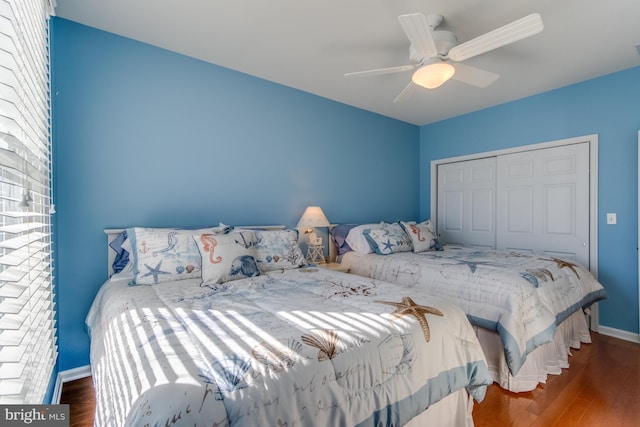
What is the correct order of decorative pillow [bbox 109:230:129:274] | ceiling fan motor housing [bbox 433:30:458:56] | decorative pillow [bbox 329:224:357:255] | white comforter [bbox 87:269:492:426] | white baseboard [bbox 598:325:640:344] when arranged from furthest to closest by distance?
decorative pillow [bbox 329:224:357:255] → white baseboard [bbox 598:325:640:344] → decorative pillow [bbox 109:230:129:274] → ceiling fan motor housing [bbox 433:30:458:56] → white comforter [bbox 87:269:492:426]

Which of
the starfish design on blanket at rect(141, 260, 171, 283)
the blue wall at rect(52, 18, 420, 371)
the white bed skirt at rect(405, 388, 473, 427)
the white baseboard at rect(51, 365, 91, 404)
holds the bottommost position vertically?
the white baseboard at rect(51, 365, 91, 404)

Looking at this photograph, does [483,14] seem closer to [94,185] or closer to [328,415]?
[328,415]

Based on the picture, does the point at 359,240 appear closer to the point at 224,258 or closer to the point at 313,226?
the point at 313,226

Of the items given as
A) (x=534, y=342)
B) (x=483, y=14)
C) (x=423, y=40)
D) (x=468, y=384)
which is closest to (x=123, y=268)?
(x=468, y=384)

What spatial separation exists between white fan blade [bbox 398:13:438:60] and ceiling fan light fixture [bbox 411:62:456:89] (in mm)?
85

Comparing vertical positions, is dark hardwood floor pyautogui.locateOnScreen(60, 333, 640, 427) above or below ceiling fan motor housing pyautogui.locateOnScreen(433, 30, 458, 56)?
below

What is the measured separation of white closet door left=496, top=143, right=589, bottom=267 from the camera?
3.01 m

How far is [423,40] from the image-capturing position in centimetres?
175

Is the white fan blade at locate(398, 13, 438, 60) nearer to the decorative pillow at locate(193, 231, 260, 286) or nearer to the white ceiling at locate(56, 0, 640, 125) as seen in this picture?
the white ceiling at locate(56, 0, 640, 125)

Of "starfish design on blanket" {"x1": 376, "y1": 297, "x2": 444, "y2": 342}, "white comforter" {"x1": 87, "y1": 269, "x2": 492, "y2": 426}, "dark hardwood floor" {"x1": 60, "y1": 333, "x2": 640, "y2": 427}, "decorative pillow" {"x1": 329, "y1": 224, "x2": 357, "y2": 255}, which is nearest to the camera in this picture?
"white comforter" {"x1": 87, "y1": 269, "x2": 492, "y2": 426}

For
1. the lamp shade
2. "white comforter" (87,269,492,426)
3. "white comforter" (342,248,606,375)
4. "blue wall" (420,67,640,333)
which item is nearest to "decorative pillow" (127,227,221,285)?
"white comforter" (87,269,492,426)

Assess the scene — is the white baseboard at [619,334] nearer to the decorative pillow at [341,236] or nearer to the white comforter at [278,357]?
the white comforter at [278,357]

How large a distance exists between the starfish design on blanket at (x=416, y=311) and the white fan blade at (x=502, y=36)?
4.85ft

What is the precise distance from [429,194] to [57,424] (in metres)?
4.28
